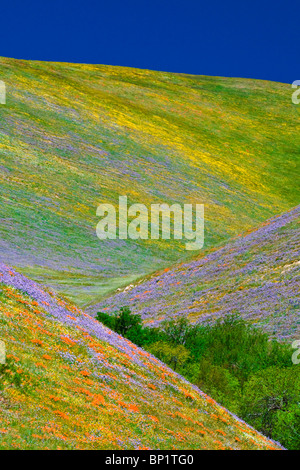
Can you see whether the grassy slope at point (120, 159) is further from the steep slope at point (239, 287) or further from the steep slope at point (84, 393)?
the steep slope at point (84, 393)

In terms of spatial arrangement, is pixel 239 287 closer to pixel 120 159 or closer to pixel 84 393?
pixel 84 393

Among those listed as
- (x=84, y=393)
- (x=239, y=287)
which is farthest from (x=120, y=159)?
(x=84, y=393)

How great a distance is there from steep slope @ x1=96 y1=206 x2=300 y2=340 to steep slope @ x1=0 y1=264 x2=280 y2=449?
56.4 ft

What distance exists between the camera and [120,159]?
109000 millimetres

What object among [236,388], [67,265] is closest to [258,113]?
[67,265]

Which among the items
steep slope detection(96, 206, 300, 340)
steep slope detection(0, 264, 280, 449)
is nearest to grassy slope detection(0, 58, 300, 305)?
steep slope detection(96, 206, 300, 340)

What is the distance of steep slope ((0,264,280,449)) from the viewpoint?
53.7 ft

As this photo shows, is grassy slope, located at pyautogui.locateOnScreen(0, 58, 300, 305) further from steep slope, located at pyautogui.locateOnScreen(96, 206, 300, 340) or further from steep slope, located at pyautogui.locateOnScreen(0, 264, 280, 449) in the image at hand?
steep slope, located at pyautogui.locateOnScreen(0, 264, 280, 449)

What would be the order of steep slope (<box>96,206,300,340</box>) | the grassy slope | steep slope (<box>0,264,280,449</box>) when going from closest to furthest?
steep slope (<box>0,264,280,449</box>)
steep slope (<box>96,206,300,340</box>)
the grassy slope

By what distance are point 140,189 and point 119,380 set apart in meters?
79.6

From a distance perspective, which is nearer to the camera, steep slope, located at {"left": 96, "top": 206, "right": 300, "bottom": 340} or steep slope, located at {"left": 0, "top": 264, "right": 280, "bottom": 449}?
steep slope, located at {"left": 0, "top": 264, "right": 280, "bottom": 449}

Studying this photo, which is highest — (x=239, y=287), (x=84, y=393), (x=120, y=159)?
(x=120, y=159)

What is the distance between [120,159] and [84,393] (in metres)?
91.2
